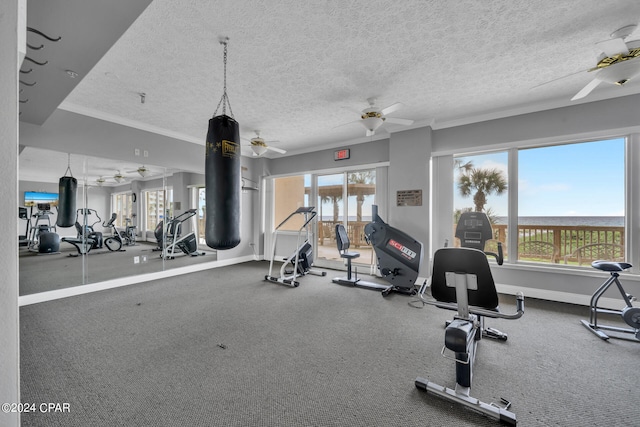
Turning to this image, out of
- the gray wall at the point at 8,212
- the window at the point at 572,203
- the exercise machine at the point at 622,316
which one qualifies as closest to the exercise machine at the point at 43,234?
the gray wall at the point at 8,212

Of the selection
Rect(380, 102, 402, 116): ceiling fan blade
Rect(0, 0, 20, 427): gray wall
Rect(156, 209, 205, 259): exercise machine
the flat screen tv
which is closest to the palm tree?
Rect(380, 102, 402, 116): ceiling fan blade

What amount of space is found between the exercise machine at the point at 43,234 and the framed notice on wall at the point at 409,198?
18.3 ft

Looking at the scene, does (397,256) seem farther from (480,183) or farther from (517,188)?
(517,188)

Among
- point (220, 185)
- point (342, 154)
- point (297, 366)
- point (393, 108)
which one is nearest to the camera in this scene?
point (220, 185)

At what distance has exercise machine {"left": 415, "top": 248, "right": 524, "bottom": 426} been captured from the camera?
1567 mm

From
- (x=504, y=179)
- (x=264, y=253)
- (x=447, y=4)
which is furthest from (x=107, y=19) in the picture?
(x=264, y=253)

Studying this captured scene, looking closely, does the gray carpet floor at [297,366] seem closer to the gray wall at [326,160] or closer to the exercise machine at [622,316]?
the exercise machine at [622,316]

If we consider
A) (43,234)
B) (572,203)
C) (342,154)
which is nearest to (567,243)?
(572,203)

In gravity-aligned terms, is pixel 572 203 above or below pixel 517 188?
below

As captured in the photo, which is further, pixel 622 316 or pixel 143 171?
pixel 143 171

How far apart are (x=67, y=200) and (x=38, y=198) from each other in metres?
0.42

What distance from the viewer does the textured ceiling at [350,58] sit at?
192cm

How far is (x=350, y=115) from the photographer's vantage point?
404 centimetres

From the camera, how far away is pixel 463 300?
1.71 metres
